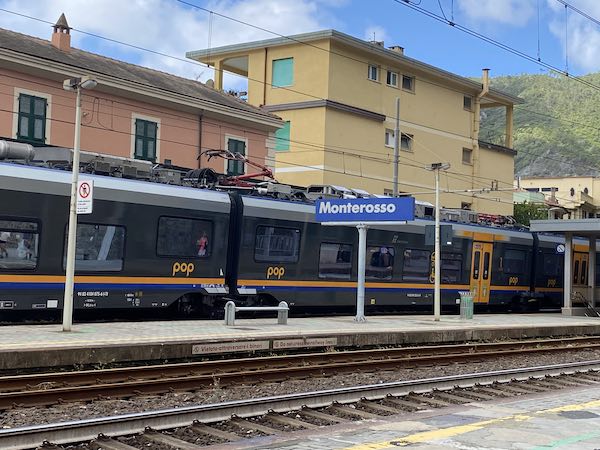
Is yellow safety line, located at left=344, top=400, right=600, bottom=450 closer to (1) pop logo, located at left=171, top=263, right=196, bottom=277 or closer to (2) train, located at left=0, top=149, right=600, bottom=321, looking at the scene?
(2) train, located at left=0, top=149, right=600, bottom=321

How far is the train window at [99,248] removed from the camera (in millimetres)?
15922

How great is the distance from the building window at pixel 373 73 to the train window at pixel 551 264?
13.6 meters

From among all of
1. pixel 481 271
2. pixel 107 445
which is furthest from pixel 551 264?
pixel 107 445

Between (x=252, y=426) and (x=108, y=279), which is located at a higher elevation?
(x=108, y=279)

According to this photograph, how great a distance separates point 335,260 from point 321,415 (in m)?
12.5

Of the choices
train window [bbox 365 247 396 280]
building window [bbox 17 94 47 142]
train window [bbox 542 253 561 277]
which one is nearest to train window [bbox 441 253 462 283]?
train window [bbox 365 247 396 280]

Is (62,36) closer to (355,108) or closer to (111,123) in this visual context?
(111,123)

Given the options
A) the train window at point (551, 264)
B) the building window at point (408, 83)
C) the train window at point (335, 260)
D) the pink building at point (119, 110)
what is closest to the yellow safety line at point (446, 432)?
the train window at point (335, 260)

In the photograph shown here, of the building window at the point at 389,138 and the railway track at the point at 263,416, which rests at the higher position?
the building window at the point at 389,138

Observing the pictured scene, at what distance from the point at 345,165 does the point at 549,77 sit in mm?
117002

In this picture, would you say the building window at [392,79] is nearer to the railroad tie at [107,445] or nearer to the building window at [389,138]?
the building window at [389,138]

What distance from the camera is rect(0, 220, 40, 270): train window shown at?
1473cm

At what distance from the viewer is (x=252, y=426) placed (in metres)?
8.24

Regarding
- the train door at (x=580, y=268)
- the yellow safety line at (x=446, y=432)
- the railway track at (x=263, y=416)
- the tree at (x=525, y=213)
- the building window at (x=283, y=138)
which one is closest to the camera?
the yellow safety line at (x=446, y=432)
